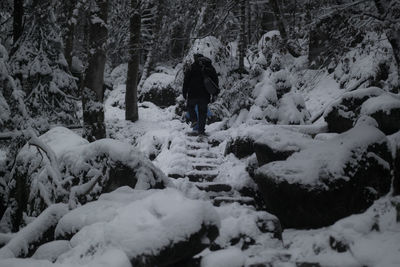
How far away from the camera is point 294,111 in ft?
38.7

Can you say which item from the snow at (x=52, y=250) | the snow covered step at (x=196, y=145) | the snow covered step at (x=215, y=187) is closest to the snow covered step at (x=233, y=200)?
the snow covered step at (x=215, y=187)

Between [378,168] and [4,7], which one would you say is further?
[4,7]

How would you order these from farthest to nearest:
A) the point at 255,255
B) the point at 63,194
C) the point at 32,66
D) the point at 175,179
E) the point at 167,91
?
the point at 167,91 < the point at 32,66 < the point at 175,179 < the point at 63,194 < the point at 255,255

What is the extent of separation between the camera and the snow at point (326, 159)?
6.22 metres

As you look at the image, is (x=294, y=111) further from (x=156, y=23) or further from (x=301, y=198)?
(x=156, y=23)

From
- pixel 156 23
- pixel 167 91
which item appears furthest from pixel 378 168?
pixel 156 23

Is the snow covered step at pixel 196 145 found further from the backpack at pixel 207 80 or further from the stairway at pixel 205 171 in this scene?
the backpack at pixel 207 80

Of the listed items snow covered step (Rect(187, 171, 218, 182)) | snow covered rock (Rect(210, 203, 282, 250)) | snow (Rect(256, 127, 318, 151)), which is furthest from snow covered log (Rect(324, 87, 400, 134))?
snow covered rock (Rect(210, 203, 282, 250))

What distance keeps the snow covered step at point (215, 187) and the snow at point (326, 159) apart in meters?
1.70

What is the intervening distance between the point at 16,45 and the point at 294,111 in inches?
302

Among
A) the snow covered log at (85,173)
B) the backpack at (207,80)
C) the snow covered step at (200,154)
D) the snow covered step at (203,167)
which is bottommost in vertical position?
the snow covered step at (203,167)

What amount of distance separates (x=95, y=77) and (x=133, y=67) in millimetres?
4848

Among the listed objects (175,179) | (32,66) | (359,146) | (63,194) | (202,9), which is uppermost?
(202,9)

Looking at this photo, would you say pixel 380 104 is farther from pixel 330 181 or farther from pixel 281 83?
pixel 281 83
